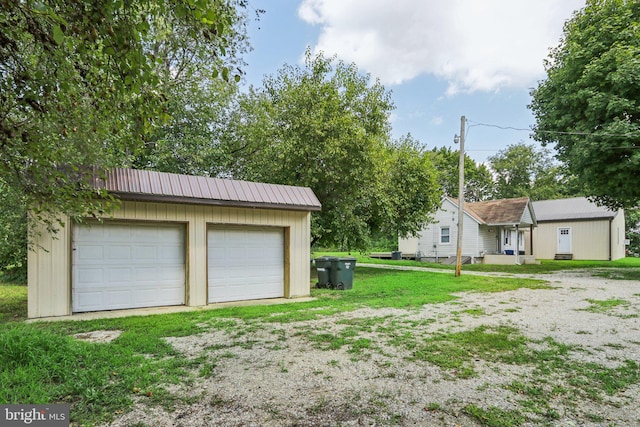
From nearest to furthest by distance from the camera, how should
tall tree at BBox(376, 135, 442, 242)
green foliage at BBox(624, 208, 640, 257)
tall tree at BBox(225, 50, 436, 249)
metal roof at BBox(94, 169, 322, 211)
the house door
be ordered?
metal roof at BBox(94, 169, 322, 211) → tall tree at BBox(225, 50, 436, 249) → tall tree at BBox(376, 135, 442, 242) → the house door → green foliage at BBox(624, 208, 640, 257)

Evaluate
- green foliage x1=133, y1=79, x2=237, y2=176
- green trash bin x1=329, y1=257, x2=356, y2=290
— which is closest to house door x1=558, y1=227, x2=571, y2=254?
green trash bin x1=329, y1=257, x2=356, y2=290

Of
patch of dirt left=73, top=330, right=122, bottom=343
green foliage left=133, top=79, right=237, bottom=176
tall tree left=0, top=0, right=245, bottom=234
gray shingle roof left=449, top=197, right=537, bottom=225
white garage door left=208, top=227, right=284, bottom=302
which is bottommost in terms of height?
patch of dirt left=73, top=330, right=122, bottom=343

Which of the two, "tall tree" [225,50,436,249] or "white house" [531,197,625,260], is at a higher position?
"tall tree" [225,50,436,249]

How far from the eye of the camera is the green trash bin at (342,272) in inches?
402

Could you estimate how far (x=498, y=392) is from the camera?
3.28 meters

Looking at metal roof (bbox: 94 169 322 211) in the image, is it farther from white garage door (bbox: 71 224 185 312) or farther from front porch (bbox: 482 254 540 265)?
front porch (bbox: 482 254 540 265)

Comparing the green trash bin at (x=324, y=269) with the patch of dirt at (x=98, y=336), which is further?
the green trash bin at (x=324, y=269)

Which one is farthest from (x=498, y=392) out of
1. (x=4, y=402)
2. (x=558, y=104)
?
(x=558, y=104)

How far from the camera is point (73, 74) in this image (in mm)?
3438

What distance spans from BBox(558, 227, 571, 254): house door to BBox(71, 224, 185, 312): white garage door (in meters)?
26.4

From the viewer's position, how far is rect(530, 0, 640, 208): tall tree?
1159cm

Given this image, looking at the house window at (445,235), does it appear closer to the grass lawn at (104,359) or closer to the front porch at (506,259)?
the front porch at (506,259)

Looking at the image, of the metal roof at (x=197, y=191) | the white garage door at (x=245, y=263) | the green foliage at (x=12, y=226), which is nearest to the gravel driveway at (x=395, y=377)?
the white garage door at (x=245, y=263)

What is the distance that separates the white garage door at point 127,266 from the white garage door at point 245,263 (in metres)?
0.76
